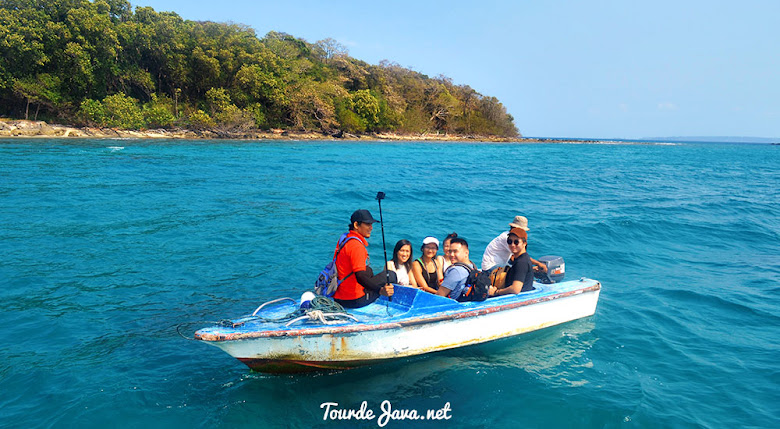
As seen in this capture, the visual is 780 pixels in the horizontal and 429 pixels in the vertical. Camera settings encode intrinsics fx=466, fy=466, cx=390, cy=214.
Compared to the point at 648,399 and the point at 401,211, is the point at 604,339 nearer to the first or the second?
the point at 648,399

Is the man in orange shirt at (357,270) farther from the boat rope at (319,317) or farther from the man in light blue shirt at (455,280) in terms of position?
the man in light blue shirt at (455,280)

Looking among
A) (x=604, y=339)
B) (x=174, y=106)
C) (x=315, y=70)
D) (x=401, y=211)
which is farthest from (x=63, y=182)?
(x=315, y=70)

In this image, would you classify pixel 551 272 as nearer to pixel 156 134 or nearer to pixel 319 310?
pixel 319 310

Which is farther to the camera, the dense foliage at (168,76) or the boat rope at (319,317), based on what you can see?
the dense foliage at (168,76)

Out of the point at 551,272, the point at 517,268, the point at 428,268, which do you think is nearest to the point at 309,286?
the point at 428,268

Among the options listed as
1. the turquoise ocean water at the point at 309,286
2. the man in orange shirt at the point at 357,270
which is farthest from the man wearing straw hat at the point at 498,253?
the man in orange shirt at the point at 357,270

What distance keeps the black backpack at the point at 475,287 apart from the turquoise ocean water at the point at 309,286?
0.79 meters

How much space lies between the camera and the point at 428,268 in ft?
23.2

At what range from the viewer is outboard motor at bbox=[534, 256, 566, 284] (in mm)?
7824

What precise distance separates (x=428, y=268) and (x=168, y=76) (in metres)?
54.4

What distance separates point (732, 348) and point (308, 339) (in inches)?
245

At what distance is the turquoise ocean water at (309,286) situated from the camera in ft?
17.2

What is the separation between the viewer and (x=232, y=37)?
173 feet

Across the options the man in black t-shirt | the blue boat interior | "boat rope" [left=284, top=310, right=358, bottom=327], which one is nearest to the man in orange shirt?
the blue boat interior
